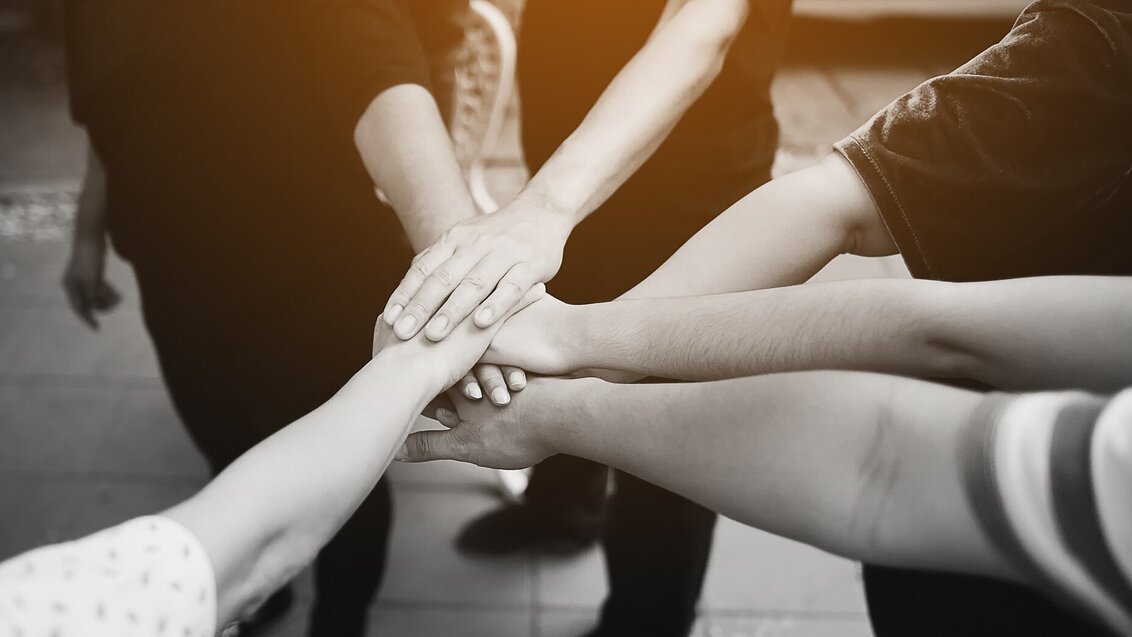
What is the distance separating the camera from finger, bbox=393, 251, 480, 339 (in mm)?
552

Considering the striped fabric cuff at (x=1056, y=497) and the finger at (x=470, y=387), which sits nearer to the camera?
the striped fabric cuff at (x=1056, y=497)

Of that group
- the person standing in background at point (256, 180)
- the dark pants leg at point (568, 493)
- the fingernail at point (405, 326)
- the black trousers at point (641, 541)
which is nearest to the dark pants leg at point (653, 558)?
the black trousers at point (641, 541)

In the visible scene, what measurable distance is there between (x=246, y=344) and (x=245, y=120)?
226mm

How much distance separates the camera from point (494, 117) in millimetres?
967

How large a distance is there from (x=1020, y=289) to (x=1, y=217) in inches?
75.1

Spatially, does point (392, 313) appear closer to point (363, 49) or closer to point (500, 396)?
point (500, 396)

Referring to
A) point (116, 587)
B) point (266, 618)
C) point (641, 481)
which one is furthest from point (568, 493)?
point (116, 587)

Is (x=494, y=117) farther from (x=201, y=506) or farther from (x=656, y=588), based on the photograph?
(x=201, y=506)

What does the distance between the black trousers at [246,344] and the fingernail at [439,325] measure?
0.25 m

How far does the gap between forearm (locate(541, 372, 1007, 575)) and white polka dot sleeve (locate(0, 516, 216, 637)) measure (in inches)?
8.7

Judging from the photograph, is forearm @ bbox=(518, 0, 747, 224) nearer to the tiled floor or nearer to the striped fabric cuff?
the tiled floor

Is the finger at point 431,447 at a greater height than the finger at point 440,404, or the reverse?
the finger at point 440,404

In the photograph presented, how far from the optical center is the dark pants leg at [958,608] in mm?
429

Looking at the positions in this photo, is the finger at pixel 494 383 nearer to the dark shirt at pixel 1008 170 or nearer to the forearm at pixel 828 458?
the forearm at pixel 828 458
